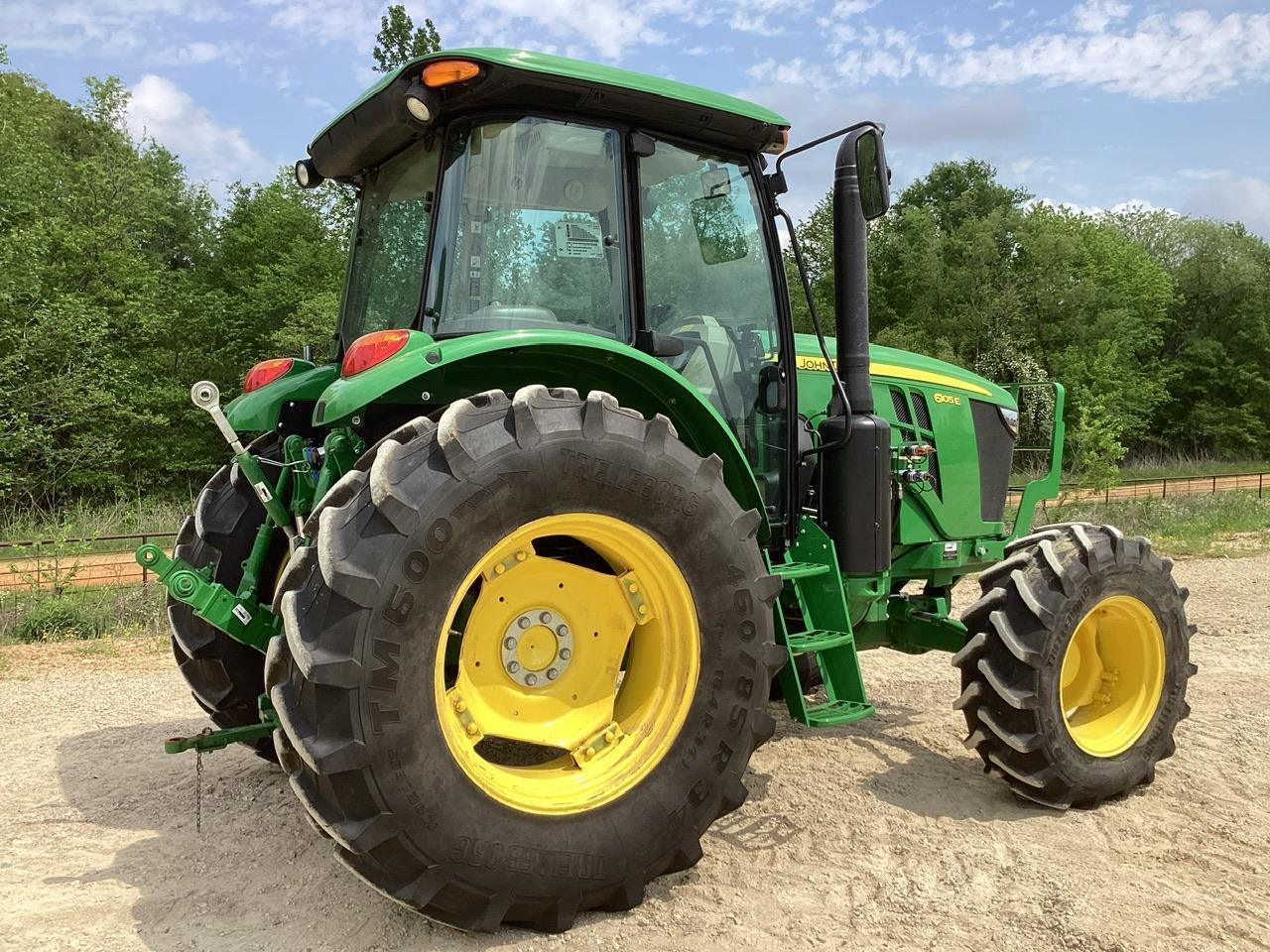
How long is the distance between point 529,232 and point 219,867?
2.43 metres

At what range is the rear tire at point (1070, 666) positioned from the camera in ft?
12.0

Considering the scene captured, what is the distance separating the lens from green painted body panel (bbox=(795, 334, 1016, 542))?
4.51 meters

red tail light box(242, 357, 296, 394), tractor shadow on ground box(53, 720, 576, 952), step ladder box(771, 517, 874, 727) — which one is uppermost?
red tail light box(242, 357, 296, 394)

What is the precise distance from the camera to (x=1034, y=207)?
35.2 meters

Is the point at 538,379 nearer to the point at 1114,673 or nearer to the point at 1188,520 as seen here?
the point at 1114,673

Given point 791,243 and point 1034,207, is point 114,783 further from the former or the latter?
point 1034,207

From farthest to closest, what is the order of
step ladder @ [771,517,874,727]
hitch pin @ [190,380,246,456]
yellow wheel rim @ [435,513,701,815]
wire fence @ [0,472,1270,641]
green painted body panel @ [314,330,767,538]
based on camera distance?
wire fence @ [0,472,1270,641] < step ladder @ [771,517,874,727] < hitch pin @ [190,380,246,456] < yellow wheel rim @ [435,513,701,815] < green painted body panel @ [314,330,767,538]

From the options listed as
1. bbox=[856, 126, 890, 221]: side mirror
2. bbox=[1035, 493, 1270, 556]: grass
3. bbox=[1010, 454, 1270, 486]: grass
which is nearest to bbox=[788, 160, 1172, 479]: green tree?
bbox=[1010, 454, 1270, 486]: grass

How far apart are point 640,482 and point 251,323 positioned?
77.2 ft

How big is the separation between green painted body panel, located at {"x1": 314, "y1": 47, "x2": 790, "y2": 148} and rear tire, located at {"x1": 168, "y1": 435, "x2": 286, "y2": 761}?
1570 mm

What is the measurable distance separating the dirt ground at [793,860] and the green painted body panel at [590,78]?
2627 millimetres

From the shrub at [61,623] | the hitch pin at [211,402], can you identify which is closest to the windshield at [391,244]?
the hitch pin at [211,402]

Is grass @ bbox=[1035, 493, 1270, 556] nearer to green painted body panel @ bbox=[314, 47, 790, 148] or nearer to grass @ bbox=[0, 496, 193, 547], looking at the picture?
green painted body panel @ bbox=[314, 47, 790, 148]

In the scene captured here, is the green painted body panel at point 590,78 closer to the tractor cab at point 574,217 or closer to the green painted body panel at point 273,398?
the tractor cab at point 574,217
